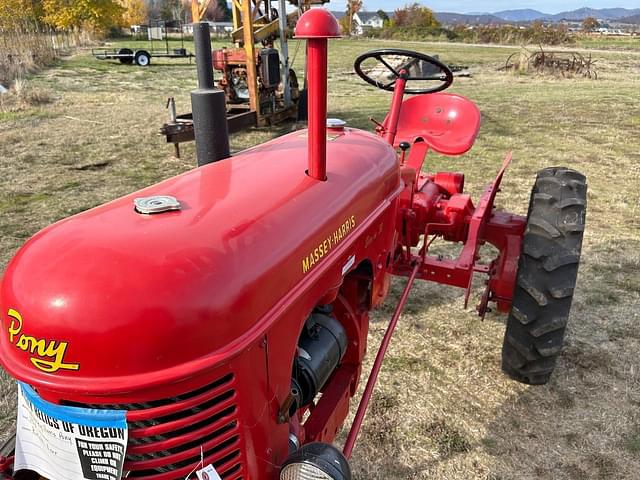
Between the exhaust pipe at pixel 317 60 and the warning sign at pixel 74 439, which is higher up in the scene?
the exhaust pipe at pixel 317 60

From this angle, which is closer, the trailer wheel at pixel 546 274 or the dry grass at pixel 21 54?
the trailer wheel at pixel 546 274

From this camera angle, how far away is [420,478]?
2.32 m

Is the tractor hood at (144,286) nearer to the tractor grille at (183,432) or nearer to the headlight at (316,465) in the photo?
the tractor grille at (183,432)

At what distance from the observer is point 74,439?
1.13 metres

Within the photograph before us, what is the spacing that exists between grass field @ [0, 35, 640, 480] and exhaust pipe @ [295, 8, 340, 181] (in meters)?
1.59

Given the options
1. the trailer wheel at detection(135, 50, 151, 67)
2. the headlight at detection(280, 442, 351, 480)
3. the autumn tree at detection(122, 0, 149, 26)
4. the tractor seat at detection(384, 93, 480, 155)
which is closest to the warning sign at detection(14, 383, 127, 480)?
the headlight at detection(280, 442, 351, 480)

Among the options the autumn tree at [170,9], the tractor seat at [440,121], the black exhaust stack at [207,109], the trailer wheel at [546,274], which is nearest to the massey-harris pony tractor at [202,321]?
the black exhaust stack at [207,109]

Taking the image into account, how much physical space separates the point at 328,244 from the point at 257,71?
7.13 m

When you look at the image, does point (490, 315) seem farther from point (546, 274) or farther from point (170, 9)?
point (170, 9)

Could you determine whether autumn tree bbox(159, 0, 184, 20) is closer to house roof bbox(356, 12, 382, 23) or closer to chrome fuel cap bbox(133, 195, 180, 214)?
chrome fuel cap bbox(133, 195, 180, 214)

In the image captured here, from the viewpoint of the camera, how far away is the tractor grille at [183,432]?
43.4 inches

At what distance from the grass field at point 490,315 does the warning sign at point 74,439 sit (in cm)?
145

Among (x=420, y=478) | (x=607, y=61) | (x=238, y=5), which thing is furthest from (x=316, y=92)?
(x=607, y=61)

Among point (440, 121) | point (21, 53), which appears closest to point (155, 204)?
point (440, 121)
